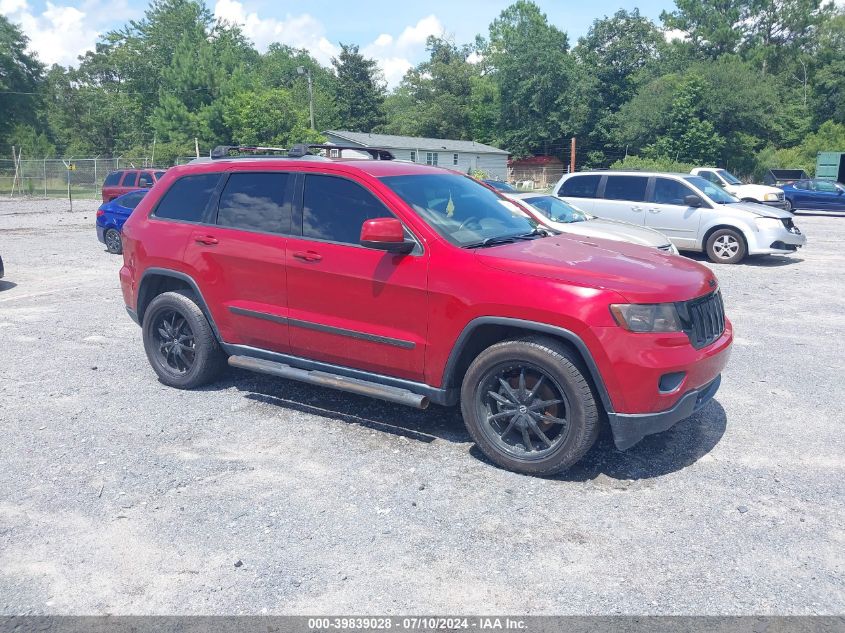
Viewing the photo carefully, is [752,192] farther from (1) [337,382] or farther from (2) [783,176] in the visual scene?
(1) [337,382]

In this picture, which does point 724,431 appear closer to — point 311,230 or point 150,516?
point 311,230

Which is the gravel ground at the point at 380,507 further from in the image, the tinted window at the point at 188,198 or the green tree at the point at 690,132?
the green tree at the point at 690,132

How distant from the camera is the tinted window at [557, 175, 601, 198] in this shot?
14077mm

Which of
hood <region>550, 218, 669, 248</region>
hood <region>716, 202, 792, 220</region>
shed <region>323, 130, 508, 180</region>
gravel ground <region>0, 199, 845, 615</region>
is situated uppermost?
shed <region>323, 130, 508, 180</region>

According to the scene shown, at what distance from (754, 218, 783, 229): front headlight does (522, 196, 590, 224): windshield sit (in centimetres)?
397

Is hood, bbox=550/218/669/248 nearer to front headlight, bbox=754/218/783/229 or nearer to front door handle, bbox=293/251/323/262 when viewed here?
front headlight, bbox=754/218/783/229

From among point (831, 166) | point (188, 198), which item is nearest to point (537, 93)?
point (831, 166)

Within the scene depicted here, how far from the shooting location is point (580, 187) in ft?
46.7

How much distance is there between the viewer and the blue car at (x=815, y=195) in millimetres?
23906

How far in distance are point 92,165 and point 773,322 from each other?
43335mm

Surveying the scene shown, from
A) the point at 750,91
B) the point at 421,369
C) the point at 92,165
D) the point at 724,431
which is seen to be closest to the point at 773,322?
the point at 724,431

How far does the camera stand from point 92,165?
142 ft

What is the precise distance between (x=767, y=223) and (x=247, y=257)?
36.4ft

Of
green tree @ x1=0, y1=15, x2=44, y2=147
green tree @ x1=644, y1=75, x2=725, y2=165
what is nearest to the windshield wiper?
green tree @ x1=644, y1=75, x2=725, y2=165
